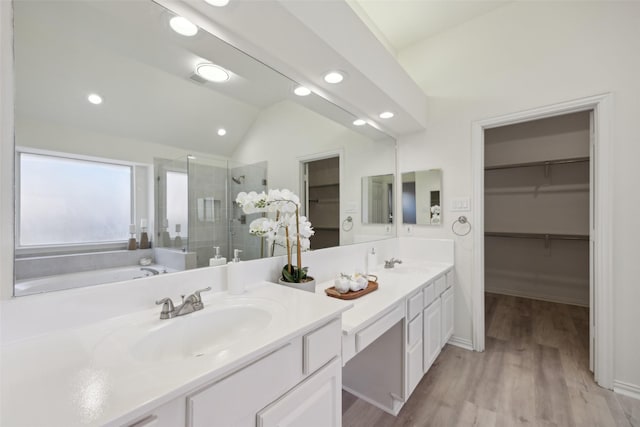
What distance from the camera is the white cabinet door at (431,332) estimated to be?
6.03 feet

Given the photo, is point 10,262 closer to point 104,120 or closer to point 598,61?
point 104,120

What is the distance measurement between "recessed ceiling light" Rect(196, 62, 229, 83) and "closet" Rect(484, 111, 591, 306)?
3686 millimetres

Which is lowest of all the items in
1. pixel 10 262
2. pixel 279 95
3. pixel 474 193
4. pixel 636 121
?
pixel 10 262

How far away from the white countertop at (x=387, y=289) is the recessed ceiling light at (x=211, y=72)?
130cm

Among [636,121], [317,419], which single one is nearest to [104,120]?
[317,419]

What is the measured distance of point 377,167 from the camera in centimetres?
255

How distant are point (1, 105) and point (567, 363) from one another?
3589 mm

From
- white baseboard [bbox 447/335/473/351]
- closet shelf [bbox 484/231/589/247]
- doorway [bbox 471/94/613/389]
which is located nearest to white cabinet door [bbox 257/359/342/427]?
white baseboard [bbox 447/335/473/351]

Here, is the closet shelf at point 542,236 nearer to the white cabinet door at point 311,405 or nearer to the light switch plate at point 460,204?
the light switch plate at point 460,204

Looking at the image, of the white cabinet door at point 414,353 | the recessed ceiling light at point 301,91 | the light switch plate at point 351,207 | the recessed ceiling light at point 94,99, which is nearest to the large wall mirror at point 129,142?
the recessed ceiling light at point 94,99

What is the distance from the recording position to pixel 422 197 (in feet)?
8.64

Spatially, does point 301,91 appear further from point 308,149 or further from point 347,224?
point 347,224

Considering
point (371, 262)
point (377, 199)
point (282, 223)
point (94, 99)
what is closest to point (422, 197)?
point (377, 199)

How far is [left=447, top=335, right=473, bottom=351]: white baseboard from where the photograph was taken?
7.83 feet
